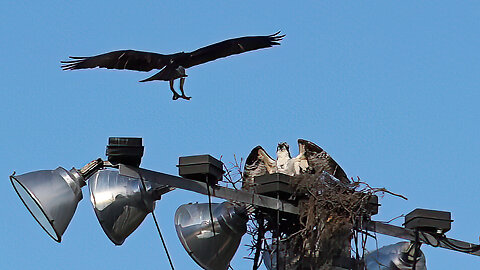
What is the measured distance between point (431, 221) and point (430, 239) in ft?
0.63

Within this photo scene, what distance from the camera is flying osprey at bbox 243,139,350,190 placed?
1197cm

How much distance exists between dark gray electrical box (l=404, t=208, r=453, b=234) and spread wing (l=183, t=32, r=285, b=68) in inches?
86.0

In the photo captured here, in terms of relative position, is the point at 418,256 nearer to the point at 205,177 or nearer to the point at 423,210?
the point at 423,210

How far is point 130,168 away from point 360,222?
252 cm

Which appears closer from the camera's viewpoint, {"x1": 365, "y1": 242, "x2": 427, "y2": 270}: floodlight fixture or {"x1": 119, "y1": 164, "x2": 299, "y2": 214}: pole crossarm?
{"x1": 119, "y1": 164, "x2": 299, "y2": 214}: pole crossarm

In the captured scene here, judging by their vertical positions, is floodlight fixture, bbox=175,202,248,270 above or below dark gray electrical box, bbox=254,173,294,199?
below

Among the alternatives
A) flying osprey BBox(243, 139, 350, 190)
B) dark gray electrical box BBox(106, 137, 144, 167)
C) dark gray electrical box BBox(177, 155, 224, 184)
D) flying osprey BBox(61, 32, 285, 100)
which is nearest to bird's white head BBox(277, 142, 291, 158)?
flying osprey BBox(243, 139, 350, 190)

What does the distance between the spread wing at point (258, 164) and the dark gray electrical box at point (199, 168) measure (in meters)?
1.77

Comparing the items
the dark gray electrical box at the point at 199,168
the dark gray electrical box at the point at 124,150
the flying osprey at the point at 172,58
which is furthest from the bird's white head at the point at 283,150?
the dark gray electrical box at the point at 124,150

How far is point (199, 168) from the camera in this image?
1016 cm

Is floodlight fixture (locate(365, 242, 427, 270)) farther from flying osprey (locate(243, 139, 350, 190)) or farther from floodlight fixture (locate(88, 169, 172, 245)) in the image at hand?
floodlight fixture (locate(88, 169, 172, 245))

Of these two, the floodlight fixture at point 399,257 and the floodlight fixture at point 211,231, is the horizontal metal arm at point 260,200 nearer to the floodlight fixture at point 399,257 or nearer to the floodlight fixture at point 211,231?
the floodlight fixture at point 399,257

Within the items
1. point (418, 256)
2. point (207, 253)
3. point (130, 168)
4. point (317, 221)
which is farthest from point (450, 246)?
point (130, 168)

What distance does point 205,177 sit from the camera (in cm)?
1024
